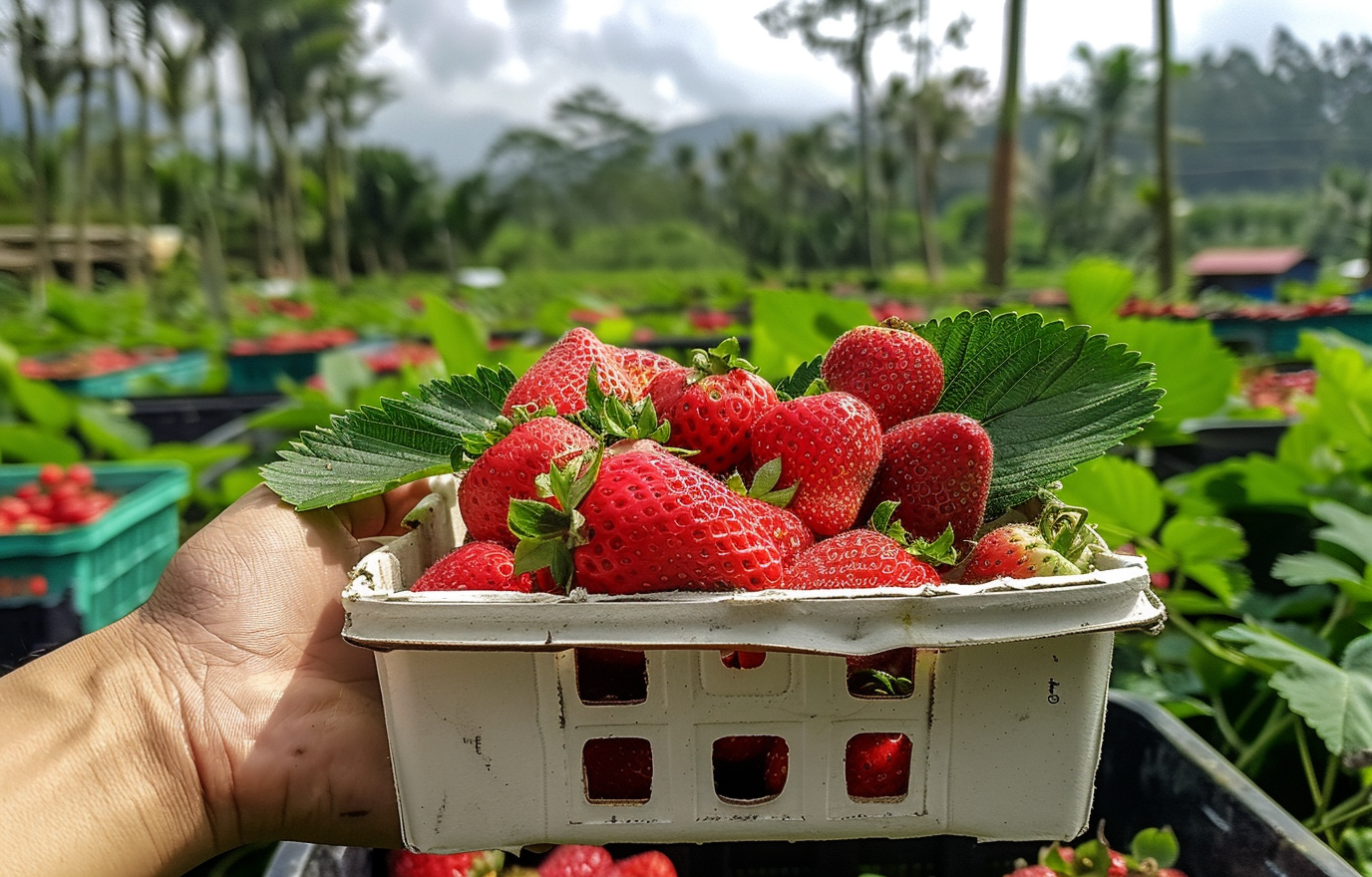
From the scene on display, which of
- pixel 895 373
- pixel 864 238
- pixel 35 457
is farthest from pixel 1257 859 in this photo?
pixel 864 238

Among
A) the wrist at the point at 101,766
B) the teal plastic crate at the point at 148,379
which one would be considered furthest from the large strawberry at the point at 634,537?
the teal plastic crate at the point at 148,379

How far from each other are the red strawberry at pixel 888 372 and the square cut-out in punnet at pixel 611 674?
316 millimetres

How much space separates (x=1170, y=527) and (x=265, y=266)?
23160 mm

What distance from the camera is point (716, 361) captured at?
0.86 metres

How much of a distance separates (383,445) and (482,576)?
0.27 m

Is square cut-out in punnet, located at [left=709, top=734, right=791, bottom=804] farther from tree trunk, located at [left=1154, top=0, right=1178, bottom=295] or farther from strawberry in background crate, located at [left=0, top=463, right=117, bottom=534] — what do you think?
tree trunk, located at [left=1154, top=0, right=1178, bottom=295]

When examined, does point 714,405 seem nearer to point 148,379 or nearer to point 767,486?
point 767,486

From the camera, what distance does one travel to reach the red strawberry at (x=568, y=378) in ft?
2.98

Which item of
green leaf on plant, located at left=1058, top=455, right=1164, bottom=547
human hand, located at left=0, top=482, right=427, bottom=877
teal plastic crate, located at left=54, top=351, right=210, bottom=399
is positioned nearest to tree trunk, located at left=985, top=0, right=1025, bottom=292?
teal plastic crate, located at left=54, top=351, right=210, bottom=399

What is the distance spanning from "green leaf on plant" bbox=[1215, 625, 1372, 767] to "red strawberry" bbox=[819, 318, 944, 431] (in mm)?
512

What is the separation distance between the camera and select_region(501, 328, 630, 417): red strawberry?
91cm

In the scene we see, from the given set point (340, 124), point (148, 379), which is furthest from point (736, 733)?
point (340, 124)

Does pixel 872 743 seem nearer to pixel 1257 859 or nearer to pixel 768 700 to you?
pixel 768 700

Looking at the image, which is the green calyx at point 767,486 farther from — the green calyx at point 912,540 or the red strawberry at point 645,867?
the red strawberry at point 645,867
